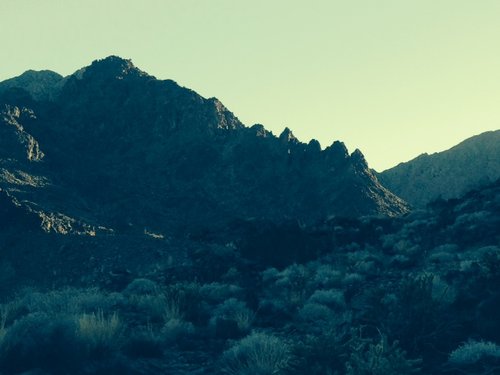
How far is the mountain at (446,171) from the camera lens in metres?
65.6

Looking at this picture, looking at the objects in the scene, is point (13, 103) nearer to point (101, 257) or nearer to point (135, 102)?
point (135, 102)

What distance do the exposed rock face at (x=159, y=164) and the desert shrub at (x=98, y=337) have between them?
2858 cm

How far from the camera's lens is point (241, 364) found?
11945mm

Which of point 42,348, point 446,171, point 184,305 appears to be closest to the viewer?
point 42,348

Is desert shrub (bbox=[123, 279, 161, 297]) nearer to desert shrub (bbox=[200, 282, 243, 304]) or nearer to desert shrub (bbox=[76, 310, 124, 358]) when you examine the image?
desert shrub (bbox=[200, 282, 243, 304])

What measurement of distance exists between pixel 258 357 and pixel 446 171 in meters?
61.7

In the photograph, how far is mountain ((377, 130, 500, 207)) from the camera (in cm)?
6562

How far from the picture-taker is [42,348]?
12.0 m

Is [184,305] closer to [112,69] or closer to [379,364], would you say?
[379,364]

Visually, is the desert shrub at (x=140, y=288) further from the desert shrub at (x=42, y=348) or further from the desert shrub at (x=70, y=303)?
the desert shrub at (x=42, y=348)

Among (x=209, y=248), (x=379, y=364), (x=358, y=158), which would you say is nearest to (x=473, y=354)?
(x=379, y=364)

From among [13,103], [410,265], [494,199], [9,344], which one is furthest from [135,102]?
[9,344]

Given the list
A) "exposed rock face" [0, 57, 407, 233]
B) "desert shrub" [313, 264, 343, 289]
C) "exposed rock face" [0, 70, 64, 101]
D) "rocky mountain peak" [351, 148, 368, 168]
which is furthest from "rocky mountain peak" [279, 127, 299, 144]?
"desert shrub" [313, 264, 343, 289]

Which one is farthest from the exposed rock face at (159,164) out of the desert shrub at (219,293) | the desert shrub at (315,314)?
the desert shrub at (315,314)
